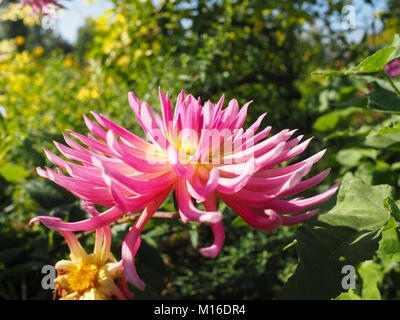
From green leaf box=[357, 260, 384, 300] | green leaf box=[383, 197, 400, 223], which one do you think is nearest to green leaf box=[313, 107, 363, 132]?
green leaf box=[357, 260, 384, 300]

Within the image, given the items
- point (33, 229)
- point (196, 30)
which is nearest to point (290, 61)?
point (196, 30)

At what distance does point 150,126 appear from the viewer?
1.63 feet

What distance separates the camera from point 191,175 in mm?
461

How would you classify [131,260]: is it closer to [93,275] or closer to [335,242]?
A: [93,275]

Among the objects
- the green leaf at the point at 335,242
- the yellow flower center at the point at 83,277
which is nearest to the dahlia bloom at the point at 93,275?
the yellow flower center at the point at 83,277

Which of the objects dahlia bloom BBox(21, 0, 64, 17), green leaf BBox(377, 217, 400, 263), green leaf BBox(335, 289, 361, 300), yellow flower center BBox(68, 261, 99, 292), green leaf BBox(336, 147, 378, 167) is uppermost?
dahlia bloom BBox(21, 0, 64, 17)

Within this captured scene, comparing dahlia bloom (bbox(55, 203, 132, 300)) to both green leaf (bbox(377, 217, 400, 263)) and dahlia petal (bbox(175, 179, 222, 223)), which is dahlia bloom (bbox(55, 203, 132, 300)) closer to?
dahlia petal (bbox(175, 179, 222, 223))

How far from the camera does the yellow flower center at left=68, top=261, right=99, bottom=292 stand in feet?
1.73

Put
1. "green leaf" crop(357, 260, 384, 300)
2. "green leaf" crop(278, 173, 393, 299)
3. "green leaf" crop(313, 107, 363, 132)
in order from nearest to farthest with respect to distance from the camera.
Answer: "green leaf" crop(278, 173, 393, 299) → "green leaf" crop(357, 260, 384, 300) → "green leaf" crop(313, 107, 363, 132)

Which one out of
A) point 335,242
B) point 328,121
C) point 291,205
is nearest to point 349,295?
point 335,242

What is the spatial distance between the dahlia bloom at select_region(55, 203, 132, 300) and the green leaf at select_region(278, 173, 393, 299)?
24 centimetres

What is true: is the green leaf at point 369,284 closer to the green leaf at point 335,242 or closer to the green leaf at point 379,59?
the green leaf at point 335,242
